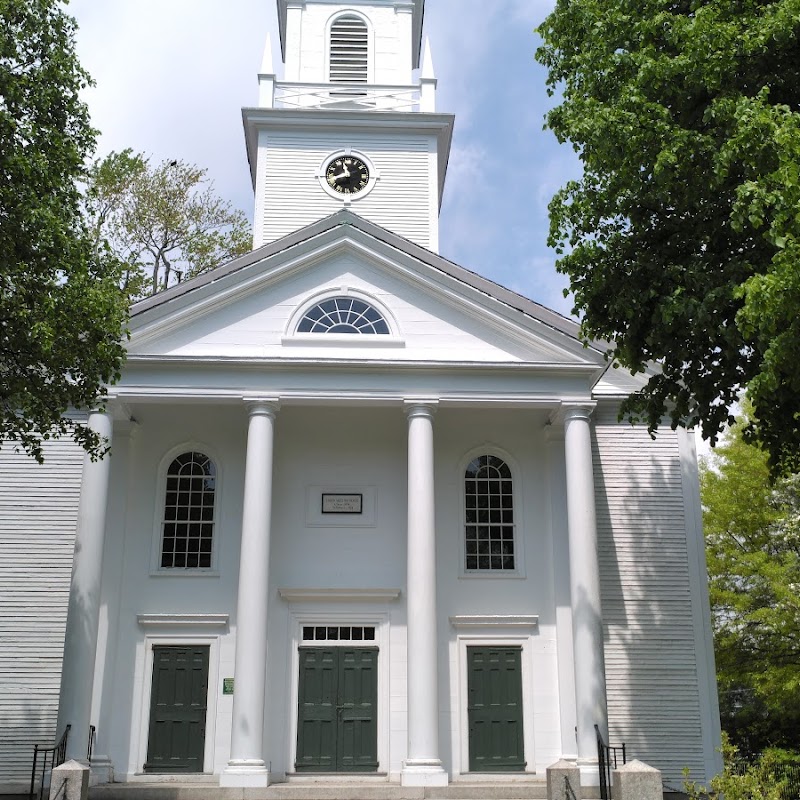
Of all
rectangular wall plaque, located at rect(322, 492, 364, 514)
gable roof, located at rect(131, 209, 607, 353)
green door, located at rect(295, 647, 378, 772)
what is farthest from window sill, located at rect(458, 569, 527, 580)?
gable roof, located at rect(131, 209, 607, 353)

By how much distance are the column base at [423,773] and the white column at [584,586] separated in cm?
220

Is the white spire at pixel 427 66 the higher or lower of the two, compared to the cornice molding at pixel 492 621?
higher

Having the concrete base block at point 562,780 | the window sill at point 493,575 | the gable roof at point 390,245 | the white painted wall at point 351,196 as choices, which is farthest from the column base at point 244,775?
the white painted wall at point 351,196

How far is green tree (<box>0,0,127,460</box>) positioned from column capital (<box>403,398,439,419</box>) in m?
5.98

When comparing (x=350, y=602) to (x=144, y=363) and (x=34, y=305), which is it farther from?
(x=34, y=305)

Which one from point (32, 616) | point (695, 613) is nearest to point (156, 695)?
point (32, 616)

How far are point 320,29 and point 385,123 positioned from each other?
3.83 m

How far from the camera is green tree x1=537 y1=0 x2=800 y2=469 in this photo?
10469 millimetres

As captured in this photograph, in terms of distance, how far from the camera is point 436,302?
18.2 metres

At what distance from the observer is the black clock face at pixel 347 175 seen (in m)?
24.5

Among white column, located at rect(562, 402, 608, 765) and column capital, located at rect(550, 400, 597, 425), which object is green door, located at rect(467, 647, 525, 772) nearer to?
white column, located at rect(562, 402, 608, 765)

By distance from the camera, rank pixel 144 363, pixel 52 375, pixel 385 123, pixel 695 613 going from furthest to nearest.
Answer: pixel 385 123 < pixel 695 613 < pixel 144 363 < pixel 52 375

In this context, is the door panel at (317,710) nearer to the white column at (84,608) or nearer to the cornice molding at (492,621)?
the cornice molding at (492,621)

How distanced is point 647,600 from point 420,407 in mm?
5577
